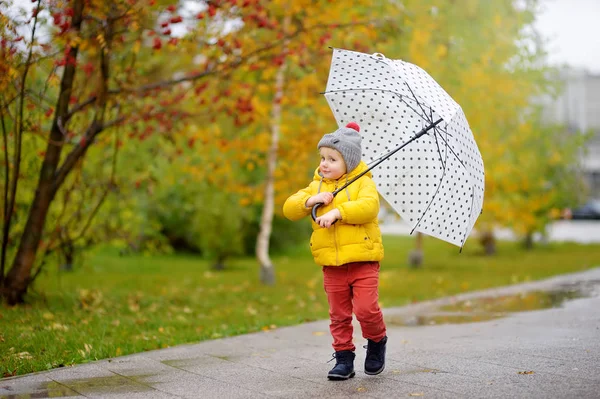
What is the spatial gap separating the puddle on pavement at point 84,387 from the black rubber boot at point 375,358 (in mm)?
1405

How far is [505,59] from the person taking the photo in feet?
46.0

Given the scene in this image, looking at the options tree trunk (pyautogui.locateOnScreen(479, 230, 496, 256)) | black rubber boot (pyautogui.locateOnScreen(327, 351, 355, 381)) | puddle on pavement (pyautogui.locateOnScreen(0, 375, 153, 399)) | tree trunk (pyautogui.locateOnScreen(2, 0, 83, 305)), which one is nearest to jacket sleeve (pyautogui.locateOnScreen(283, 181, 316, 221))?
black rubber boot (pyautogui.locateOnScreen(327, 351, 355, 381))

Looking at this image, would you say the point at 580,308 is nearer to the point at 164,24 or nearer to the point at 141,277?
the point at 164,24

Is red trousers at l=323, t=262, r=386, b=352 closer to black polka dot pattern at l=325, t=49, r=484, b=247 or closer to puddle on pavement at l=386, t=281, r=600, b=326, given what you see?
black polka dot pattern at l=325, t=49, r=484, b=247

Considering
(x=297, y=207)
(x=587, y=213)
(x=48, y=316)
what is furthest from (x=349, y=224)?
(x=587, y=213)

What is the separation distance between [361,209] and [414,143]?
745 millimetres

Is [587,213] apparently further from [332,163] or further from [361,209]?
[361,209]

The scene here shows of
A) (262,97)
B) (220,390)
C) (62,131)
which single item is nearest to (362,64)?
(220,390)

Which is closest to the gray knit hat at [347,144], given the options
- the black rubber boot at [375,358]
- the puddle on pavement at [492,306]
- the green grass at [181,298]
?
the black rubber boot at [375,358]

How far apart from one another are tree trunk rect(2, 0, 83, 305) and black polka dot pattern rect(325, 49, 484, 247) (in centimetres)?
410

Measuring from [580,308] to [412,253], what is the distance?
7.57 m

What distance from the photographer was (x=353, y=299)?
4457 millimetres

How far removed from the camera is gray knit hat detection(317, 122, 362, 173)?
14.5 ft

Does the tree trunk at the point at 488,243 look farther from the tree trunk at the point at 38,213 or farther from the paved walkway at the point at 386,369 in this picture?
the tree trunk at the point at 38,213
